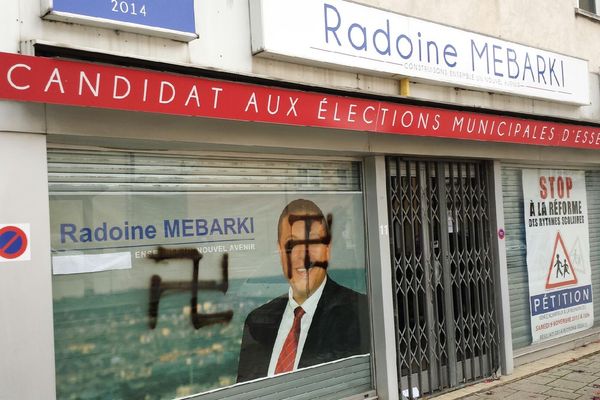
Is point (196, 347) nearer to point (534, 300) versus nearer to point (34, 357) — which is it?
point (34, 357)

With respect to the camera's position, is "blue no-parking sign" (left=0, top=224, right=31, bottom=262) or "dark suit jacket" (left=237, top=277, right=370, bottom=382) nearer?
"blue no-parking sign" (left=0, top=224, right=31, bottom=262)

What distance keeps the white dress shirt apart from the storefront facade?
1.5 inches

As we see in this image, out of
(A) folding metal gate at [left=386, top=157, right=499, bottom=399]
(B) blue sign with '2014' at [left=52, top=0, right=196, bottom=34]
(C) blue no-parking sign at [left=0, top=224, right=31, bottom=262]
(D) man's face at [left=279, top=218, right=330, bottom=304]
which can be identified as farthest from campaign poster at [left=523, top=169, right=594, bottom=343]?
(C) blue no-parking sign at [left=0, top=224, right=31, bottom=262]

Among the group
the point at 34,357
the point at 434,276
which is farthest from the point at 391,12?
the point at 34,357

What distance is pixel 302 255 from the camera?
18.0ft

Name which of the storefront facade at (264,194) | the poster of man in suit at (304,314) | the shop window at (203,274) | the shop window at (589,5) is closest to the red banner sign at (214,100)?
the storefront facade at (264,194)

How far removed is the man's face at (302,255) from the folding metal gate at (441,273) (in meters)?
Answer: 0.82

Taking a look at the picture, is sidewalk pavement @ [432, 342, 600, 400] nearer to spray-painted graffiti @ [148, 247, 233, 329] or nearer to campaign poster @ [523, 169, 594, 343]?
campaign poster @ [523, 169, 594, 343]

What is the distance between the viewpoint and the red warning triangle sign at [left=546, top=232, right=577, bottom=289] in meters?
7.98

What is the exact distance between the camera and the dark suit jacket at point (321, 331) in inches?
199

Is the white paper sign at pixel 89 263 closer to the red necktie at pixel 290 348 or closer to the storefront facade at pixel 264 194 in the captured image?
the storefront facade at pixel 264 194

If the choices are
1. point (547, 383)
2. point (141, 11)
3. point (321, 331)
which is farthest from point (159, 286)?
point (547, 383)

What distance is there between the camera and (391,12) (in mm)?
→ 5645

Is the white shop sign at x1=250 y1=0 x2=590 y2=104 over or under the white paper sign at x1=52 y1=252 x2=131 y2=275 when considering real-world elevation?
over
